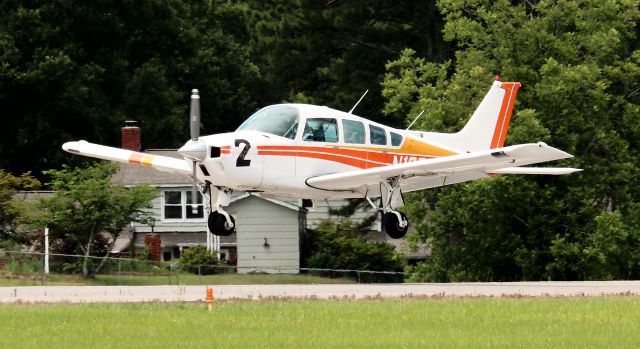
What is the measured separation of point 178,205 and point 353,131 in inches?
929

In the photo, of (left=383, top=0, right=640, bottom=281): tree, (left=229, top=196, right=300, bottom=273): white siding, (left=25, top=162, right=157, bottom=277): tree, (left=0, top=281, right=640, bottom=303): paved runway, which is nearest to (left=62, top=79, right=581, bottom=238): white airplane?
(left=0, top=281, right=640, bottom=303): paved runway

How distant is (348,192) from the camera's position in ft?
108

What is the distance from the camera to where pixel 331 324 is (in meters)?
22.6

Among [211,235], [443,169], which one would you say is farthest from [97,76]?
[443,169]

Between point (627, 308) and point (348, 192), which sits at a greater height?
point (348, 192)

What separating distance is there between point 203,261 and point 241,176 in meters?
17.7

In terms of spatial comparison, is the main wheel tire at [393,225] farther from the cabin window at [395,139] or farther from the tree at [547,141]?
the tree at [547,141]

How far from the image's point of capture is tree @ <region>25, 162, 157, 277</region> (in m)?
43.9

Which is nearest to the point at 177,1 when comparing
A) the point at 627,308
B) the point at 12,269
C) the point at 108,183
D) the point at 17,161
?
the point at 17,161

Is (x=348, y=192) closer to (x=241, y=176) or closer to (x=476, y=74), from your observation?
(x=241, y=176)

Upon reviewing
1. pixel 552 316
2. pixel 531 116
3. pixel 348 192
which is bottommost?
pixel 552 316

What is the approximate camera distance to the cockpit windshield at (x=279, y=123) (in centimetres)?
3114

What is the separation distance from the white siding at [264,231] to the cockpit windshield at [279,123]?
20093 millimetres

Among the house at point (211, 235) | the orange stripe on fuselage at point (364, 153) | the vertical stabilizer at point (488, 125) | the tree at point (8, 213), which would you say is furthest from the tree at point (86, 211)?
the orange stripe on fuselage at point (364, 153)
